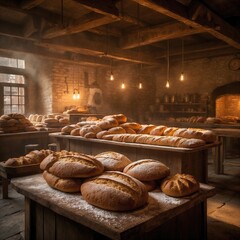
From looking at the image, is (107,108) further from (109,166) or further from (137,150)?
(109,166)

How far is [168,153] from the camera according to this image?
3.89 m

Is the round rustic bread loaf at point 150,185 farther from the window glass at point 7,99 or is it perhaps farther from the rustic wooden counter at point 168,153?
the window glass at point 7,99

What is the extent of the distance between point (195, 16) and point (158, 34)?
155 cm

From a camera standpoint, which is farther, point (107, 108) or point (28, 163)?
point (107, 108)

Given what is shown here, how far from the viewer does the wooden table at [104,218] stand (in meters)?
1.56

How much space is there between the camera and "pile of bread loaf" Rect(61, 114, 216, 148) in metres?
3.81

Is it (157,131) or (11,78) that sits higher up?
(11,78)

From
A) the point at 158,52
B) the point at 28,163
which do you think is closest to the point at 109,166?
the point at 28,163

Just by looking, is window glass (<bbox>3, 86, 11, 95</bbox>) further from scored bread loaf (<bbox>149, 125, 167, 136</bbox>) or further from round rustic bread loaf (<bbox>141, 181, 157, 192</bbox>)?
round rustic bread loaf (<bbox>141, 181, 157, 192</bbox>)

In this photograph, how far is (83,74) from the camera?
1017 cm

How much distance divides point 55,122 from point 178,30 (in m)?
3.94

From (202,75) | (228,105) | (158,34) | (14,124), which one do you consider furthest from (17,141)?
(228,105)

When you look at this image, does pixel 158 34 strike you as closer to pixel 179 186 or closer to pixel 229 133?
pixel 229 133

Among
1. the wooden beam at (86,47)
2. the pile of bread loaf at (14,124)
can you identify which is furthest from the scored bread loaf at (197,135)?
the wooden beam at (86,47)
